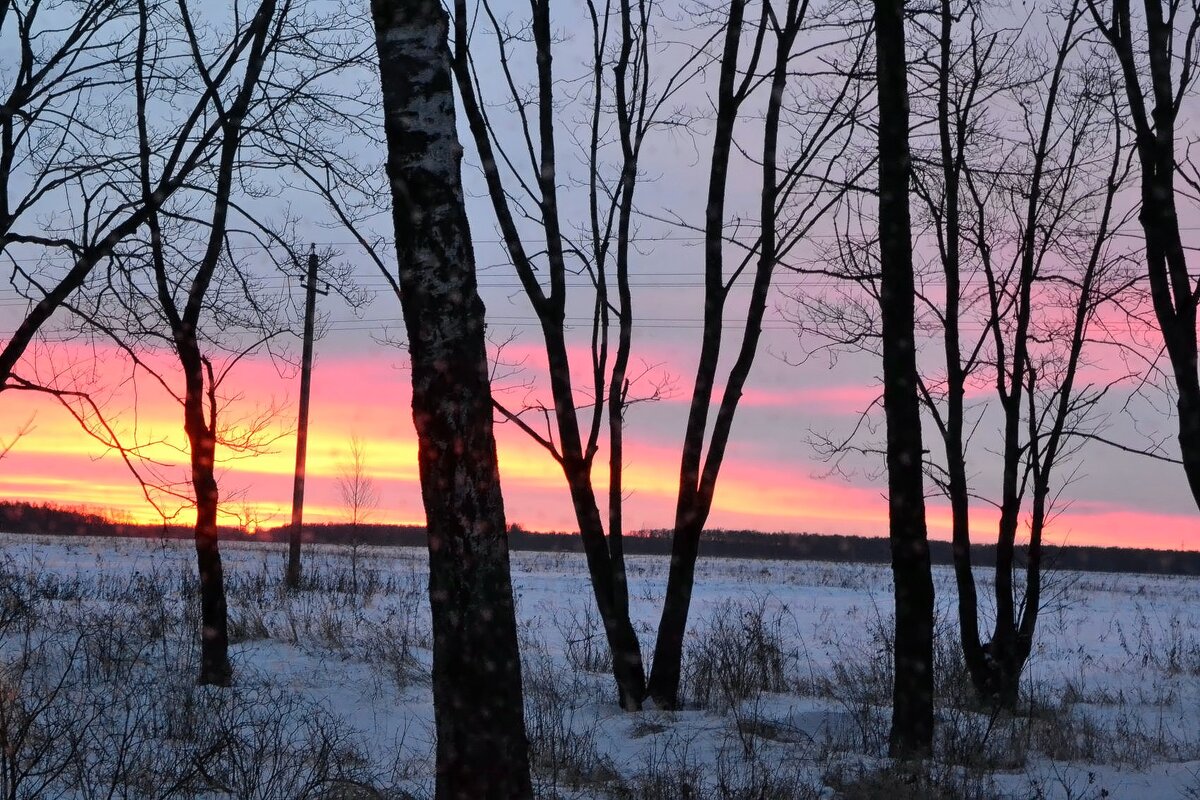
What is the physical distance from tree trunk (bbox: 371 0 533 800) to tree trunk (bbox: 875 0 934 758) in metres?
3.26

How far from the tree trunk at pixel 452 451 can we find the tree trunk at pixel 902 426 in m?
3.26

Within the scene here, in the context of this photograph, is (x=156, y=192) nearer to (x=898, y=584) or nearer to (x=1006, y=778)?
(x=898, y=584)

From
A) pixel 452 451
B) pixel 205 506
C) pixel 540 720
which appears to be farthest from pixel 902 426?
pixel 205 506

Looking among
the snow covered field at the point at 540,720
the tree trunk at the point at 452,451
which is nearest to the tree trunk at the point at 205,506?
the snow covered field at the point at 540,720

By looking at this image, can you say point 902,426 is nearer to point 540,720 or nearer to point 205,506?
point 540,720

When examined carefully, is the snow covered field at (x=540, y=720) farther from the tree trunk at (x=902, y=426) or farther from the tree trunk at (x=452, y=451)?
the tree trunk at (x=452, y=451)

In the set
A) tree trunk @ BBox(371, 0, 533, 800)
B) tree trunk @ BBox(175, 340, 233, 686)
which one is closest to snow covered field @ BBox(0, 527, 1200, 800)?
tree trunk @ BBox(175, 340, 233, 686)

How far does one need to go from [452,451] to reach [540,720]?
3.06m

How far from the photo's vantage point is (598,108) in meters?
9.17

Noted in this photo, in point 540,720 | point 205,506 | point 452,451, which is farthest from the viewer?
point 205,506

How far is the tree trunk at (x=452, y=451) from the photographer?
434cm

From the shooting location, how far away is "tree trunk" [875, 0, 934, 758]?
6.68m

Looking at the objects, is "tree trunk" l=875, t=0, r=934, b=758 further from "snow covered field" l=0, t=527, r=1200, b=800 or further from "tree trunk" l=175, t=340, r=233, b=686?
"tree trunk" l=175, t=340, r=233, b=686

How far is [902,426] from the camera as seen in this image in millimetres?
6766
